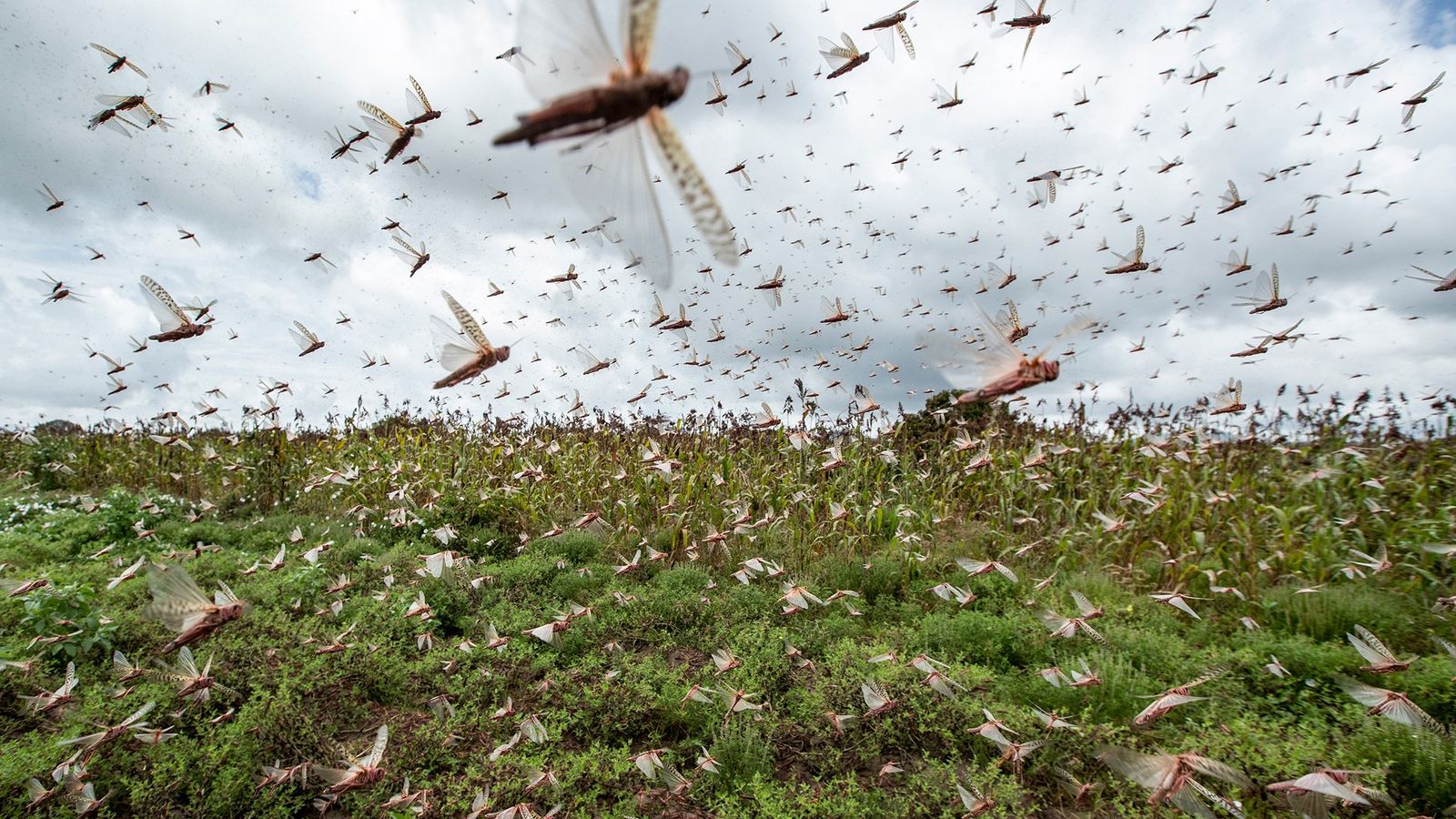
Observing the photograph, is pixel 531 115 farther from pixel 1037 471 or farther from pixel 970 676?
pixel 1037 471

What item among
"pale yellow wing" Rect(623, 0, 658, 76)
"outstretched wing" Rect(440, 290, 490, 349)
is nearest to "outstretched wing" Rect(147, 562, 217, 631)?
"outstretched wing" Rect(440, 290, 490, 349)

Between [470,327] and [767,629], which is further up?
[470,327]

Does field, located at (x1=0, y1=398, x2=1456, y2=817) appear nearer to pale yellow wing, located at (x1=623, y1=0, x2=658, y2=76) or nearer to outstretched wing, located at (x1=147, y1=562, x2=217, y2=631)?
outstretched wing, located at (x1=147, y1=562, x2=217, y2=631)

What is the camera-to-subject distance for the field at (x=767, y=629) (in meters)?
3.27

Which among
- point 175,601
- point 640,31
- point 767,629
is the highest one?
point 640,31

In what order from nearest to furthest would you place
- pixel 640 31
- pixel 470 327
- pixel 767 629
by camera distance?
pixel 640 31
pixel 470 327
pixel 767 629

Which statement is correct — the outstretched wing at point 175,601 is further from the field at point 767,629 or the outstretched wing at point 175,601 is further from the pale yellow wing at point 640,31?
the pale yellow wing at point 640,31

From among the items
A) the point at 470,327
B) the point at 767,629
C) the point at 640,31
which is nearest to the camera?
the point at 640,31

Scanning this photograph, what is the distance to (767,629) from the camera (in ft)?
15.7

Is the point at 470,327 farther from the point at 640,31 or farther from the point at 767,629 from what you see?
the point at 767,629

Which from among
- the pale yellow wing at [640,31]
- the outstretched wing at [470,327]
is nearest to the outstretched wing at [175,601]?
the outstretched wing at [470,327]

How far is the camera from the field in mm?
3273

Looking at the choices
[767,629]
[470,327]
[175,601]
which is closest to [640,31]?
[470,327]

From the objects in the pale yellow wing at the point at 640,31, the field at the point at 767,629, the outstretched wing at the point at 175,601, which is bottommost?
the field at the point at 767,629
